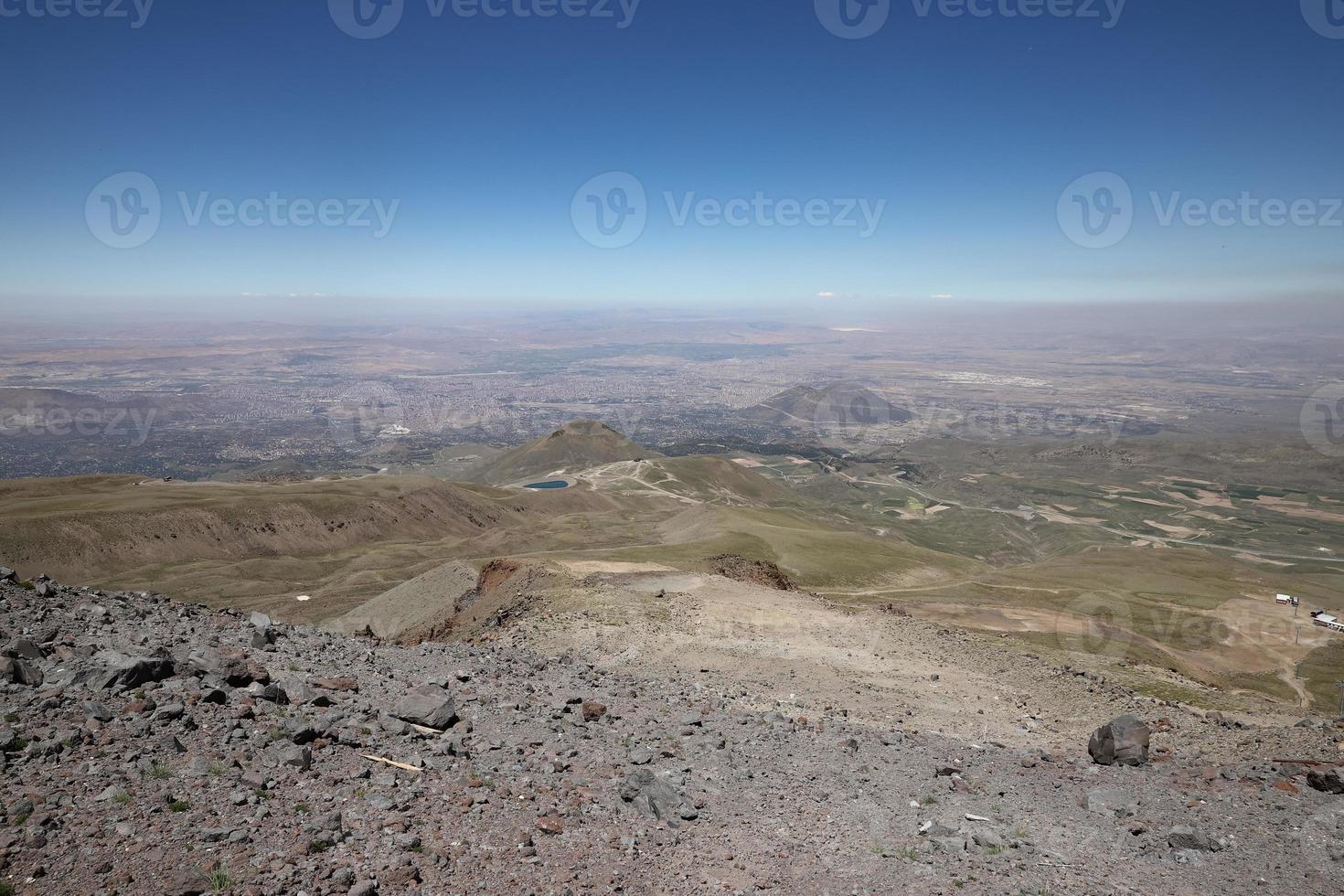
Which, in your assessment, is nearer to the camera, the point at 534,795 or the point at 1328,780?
the point at 534,795

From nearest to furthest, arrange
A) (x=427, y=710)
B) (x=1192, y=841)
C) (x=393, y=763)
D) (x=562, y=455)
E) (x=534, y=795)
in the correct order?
(x=1192, y=841), (x=534, y=795), (x=393, y=763), (x=427, y=710), (x=562, y=455)

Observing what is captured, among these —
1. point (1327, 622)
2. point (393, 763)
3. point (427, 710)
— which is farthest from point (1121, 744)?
point (1327, 622)

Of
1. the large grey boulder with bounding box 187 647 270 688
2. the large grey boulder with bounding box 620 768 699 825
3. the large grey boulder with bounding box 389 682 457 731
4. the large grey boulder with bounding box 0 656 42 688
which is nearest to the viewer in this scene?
the large grey boulder with bounding box 620 768 699 825

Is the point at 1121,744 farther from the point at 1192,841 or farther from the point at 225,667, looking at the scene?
the point at 225,667

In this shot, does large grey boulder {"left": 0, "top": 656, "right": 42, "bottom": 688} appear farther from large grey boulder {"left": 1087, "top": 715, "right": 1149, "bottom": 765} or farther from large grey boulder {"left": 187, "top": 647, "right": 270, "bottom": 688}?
large grey boulder {"left": 1087, "top": 715, "right": 1149, "bottom": 765}

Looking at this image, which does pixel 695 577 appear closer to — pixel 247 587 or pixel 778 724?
pixel 778 724

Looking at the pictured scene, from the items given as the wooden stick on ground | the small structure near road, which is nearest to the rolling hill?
the small structure near road
